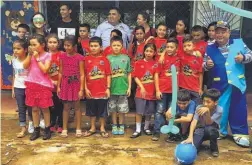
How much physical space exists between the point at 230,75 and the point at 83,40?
213 cm

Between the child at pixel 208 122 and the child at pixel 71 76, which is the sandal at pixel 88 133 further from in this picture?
the child at pixel 208 122

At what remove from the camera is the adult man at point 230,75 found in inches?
165

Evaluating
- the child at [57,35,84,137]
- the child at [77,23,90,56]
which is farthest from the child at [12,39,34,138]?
the child at [77,23,90,56]

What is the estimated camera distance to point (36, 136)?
4.45 m

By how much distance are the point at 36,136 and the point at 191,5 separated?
12.5 ft

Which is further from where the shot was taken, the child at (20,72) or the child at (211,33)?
the child at (211,33)

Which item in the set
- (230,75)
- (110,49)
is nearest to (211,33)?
(230,75)

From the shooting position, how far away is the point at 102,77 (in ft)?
14.5

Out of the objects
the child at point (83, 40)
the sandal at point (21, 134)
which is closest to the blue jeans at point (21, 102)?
the sandal at point (21, 134)

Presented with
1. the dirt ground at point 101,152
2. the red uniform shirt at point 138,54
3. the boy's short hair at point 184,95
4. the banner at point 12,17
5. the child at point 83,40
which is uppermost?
the banner at point 12,17

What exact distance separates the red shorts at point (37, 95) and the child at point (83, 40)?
86 centimetres

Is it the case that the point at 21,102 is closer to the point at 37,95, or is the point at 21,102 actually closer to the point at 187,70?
the point at 37,95

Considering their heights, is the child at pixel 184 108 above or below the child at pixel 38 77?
below

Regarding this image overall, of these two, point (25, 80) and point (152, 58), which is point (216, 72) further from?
point (25, 80)
